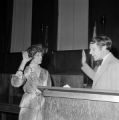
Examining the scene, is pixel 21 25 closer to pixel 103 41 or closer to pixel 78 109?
pixel 103 41

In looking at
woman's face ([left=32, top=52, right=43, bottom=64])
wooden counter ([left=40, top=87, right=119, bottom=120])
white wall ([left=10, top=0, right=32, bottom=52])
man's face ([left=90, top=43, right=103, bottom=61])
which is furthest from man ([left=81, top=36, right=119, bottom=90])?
white wall ([left=10, top=0, right=32, bottom=52])

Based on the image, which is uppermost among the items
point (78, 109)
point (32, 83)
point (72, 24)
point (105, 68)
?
point (72, 24)

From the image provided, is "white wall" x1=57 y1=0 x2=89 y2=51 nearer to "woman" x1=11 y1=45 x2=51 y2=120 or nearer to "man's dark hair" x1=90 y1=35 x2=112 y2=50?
"woman" x1=11 y1=45 x2=51 y2=120

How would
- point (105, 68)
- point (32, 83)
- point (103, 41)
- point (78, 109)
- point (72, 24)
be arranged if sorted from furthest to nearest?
point (72, 24) < point (32, 83) < point (103, 41) < point (105, 68) < point (78, 109)

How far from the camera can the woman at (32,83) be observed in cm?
319

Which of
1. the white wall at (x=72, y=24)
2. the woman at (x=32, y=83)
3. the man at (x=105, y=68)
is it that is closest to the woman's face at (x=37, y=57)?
the woman at (x=32, y=83)

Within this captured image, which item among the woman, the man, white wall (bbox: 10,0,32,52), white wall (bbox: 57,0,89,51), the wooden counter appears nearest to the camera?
the wooden counter

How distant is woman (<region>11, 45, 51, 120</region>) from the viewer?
3.19 meters

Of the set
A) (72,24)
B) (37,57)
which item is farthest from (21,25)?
Result: (37,57)

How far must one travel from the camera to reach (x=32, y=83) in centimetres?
332

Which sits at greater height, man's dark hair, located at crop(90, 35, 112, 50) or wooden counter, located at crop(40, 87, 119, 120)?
man's dark hair, located at crop(90, 35, 112, 50)

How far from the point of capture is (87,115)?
220 cm

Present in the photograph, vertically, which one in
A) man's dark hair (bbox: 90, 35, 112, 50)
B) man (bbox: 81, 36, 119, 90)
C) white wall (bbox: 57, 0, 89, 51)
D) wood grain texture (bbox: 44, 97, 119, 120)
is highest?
white wall (bbox: 57, 0, 89, 51)

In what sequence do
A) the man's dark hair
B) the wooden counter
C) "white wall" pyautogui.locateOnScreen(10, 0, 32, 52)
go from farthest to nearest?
"white wall" pyautogui.locateOnScreen(10, 0, 32, 52) < the man's dark hair < the wooden counter
